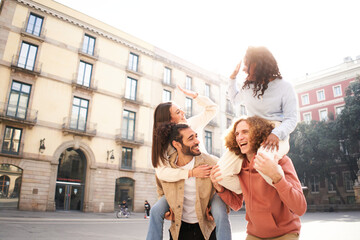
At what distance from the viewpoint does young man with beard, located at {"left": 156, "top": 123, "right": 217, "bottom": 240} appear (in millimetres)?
2629

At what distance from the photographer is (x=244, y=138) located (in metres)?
2.33

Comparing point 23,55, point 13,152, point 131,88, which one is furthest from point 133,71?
point 13,152

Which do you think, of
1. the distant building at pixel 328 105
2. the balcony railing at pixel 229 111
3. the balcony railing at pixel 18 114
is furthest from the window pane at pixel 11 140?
the distant building at pixel 328 105

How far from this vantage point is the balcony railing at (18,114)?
17094 mm

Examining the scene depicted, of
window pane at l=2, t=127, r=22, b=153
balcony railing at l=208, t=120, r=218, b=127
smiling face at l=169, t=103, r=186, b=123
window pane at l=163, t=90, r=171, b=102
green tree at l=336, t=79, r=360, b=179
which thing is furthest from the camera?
balcony railing at l=208, t=120, r=218, b=127

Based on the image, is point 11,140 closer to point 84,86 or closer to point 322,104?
point 84,86

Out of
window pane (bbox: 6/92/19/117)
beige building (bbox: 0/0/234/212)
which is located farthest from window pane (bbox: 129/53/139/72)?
window pane (bbox: 6/92/19/117)

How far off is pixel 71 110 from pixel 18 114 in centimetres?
366

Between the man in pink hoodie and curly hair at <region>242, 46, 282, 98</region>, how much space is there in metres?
0.34

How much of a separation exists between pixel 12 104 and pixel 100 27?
33.2 ft

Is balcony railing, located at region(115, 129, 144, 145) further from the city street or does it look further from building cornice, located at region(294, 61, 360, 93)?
building cornice, located at region(294, 61, 360, 93)

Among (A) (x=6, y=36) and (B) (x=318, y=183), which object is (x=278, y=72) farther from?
(B) (x=318, y=183)

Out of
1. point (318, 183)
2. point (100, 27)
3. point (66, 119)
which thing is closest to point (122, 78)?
point (100, 27)

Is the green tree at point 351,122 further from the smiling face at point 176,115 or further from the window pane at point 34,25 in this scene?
the window pane at point 34,25
